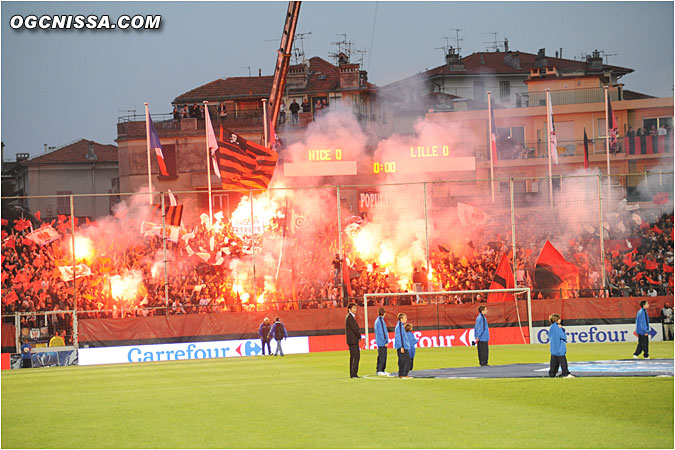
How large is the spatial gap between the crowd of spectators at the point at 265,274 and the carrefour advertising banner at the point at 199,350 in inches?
97.3

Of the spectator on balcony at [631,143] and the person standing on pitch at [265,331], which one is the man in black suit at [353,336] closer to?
the person standing on pitch at [265,331]

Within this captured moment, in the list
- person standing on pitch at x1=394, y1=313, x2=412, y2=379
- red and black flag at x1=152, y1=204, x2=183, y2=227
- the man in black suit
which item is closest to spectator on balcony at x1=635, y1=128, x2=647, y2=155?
red and black flag at x1=152, y1=204, x2=183, y2=227

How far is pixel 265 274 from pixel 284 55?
13.3 m

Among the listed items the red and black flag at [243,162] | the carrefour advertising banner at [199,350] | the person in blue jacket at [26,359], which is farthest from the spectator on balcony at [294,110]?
the person in blue jacket at [26,359]

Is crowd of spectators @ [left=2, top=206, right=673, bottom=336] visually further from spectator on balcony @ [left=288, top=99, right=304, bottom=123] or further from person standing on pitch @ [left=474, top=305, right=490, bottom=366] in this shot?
spectator on balcony @ [left=288, top=99, right=304, bottom=123]

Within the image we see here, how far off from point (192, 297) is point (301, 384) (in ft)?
66.6

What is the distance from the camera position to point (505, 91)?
7738 centimetres

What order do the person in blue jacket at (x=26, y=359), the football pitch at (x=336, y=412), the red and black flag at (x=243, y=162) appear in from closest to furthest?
1. the football pitch at (x=336, y=412)
2. the person in blue jacket at (x=26, y=359)
3. the red and black flag at (x=243, y=162)

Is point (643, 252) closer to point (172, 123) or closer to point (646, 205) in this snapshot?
point (646, 205)

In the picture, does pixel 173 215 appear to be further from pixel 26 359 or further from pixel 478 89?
pixel 478 89

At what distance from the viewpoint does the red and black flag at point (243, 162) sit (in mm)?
42969

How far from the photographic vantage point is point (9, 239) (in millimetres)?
41531

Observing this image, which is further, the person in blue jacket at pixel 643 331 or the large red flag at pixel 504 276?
the large red flag at pixel 504 276

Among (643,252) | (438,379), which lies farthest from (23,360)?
(643,252)
